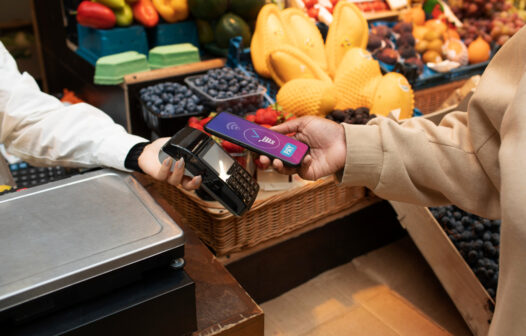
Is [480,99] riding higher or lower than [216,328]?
higher

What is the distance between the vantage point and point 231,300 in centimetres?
107

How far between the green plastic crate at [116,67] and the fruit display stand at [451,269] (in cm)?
122

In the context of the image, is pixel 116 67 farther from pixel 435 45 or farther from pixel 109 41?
pixel 435 45

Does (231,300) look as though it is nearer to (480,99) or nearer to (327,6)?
(480,99)

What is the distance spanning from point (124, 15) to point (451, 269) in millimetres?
1698

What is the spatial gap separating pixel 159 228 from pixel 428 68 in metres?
1.98

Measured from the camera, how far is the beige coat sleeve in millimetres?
1001

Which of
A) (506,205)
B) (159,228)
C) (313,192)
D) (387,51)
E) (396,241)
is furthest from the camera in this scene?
(387,51)

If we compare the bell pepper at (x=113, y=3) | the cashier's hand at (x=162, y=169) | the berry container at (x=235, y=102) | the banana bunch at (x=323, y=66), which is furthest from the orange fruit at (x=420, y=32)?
the cashier's hand at (x=162, y=169)

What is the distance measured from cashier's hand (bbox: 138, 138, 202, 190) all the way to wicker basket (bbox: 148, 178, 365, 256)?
13.1 inches

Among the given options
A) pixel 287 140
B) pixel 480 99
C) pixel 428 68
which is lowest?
pixel 428 68

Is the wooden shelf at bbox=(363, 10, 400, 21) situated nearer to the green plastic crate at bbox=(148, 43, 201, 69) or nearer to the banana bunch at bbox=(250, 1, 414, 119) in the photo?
the banana bunch at bbox=(250, 1, 414, 119)

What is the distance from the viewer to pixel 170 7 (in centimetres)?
220

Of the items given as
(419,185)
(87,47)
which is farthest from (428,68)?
(87,47)
